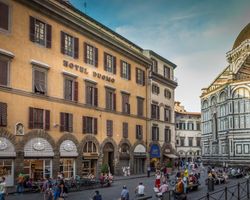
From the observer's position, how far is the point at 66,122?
132 ft

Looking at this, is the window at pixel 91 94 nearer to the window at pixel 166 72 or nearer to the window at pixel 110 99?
the window at pixel 110 99

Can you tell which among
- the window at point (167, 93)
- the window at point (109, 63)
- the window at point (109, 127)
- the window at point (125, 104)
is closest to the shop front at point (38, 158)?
the window at point (109, 127)

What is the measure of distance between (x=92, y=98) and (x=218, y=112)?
51.1 m

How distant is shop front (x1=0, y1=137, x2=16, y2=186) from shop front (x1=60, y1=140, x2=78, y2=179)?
6.76 metres

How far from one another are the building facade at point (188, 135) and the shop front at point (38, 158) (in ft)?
268

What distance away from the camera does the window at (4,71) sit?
32688 millimetres

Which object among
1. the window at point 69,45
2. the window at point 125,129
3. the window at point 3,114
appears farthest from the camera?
the window at point 125,129

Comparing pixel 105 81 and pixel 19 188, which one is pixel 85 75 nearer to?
pixel 105 81

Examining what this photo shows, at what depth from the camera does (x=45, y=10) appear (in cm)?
3788

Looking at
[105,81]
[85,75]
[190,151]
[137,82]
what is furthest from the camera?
[190,151]

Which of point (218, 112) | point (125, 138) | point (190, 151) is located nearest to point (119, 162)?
point (125, 138)

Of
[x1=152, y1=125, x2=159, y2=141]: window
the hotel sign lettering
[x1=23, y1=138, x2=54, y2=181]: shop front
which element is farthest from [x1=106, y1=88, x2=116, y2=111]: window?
[x1=152, y1=125, x2=159, y2=141]: window

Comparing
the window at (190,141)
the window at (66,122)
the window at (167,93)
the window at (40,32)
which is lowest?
the window at (190,141)

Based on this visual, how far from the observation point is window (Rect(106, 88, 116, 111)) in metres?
47.9
